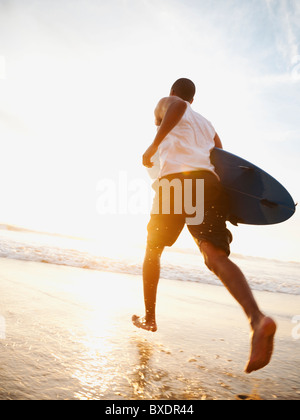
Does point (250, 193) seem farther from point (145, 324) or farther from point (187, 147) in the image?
point (145, 324)

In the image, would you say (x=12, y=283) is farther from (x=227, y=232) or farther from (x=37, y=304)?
(x=227, y=232)

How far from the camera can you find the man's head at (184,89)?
2203mm

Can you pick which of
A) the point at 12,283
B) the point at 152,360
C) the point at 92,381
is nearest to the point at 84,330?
the point at 152,360

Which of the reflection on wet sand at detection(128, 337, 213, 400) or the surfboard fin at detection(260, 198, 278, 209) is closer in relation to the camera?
the reflection on wet sand at detection(128, 337, 213, 400)

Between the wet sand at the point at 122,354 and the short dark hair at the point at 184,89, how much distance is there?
1767mm

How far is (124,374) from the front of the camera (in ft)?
4.60

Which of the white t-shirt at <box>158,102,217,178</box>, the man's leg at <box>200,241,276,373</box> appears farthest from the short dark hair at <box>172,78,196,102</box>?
the man's leg at <box>200,241,276,373</box>

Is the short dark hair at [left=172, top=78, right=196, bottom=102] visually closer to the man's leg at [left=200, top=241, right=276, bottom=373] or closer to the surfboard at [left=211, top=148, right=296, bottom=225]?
the surfboard at [left=211, top=148, right=296, bottom=225]

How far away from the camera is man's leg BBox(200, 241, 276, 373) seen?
133cm

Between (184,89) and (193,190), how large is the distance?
853 millimetres

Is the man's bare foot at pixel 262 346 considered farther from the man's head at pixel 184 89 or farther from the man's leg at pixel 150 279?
the man's head at pixel 184 89
